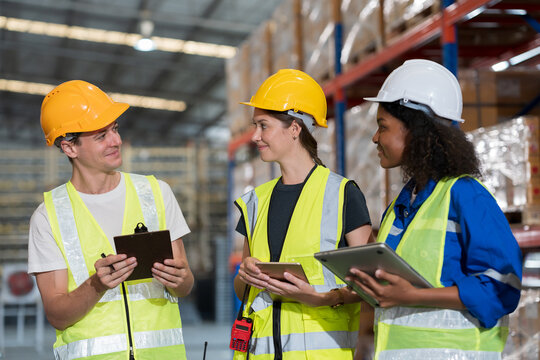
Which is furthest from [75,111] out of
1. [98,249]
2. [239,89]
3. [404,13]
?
[239,89]

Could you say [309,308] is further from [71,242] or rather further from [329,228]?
[71,242]

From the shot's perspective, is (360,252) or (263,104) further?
(263,104)

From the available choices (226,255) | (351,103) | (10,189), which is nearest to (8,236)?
(10,189)

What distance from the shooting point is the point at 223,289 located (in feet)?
61.1

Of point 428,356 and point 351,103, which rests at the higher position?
point 351,103

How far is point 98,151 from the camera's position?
279cm

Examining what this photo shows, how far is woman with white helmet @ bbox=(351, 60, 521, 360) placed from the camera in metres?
2.04

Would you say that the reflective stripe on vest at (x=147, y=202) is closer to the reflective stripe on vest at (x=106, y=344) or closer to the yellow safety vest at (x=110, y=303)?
the yellow safety vest at (x=110, y=303)

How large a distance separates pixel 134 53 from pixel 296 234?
17716 mm

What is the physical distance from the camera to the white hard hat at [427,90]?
231cm

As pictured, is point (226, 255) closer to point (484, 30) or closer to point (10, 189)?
point (10, 189)

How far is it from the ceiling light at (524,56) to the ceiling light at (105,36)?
1197 centimetres

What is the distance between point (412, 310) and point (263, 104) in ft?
3.47

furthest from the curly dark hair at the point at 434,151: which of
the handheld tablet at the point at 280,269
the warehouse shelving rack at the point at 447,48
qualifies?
the warehouse shelving rack at the point at 447,48
